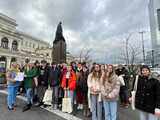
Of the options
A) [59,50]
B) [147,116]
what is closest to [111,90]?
[147,116]

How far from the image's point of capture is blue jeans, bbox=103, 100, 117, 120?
4.74m

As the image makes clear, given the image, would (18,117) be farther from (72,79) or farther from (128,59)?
(128,59)

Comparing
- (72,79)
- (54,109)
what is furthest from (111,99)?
(54,109)

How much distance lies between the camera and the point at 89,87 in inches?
209

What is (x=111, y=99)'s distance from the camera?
15.4ft

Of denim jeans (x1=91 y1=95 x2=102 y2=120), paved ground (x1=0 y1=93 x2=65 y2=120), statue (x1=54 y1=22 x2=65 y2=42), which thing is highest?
statue (x1=54 y1=22 x2=65 y2=42)

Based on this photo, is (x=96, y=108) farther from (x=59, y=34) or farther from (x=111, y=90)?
(x=59, y=34)

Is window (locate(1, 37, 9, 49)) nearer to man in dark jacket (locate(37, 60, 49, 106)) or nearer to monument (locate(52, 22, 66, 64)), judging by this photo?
monument (locate(52, 22, 66, 64))

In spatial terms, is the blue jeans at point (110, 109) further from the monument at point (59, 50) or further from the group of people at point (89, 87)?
the monument at point (59, 50)

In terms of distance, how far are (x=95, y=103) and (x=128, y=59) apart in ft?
67.6

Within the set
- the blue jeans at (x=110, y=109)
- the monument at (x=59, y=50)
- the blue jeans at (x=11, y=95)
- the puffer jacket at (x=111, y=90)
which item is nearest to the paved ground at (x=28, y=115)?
the blue jeans at (x=11, y=95)

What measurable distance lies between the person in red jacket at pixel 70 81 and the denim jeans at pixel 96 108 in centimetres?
123

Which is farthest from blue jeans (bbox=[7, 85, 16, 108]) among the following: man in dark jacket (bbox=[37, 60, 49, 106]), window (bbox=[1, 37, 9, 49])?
window (bbox=[1, 37, 9, 49])

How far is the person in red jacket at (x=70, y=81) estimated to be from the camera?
625 cm
